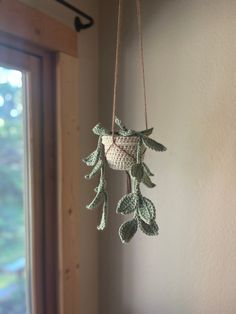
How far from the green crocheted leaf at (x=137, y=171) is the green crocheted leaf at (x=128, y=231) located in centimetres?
15

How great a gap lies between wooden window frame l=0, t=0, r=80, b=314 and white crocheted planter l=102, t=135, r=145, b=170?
0.37 meters

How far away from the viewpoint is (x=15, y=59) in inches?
43.7

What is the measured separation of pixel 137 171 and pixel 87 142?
585 millimetres

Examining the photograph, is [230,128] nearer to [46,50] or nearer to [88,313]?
[46,50]

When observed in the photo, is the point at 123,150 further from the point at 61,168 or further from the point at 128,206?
the point at 61,168

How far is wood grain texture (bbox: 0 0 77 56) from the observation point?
1004 mm

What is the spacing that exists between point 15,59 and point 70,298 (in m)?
0.97

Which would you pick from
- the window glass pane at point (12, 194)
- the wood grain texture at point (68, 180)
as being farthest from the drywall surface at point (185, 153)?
the window glass pane at point (12, 194)

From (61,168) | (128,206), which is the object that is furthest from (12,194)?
(128,206)

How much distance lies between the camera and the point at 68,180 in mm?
1283

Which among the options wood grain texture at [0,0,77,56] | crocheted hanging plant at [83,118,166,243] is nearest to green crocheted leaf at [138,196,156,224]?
crocheted hanging plant at [83,118,166,243]

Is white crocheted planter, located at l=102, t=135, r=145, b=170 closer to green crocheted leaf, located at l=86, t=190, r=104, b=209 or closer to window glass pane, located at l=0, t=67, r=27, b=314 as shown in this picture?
green crocheted leaf, located at l=86, t=190, r=104, b=209

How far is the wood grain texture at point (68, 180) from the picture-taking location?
4.12 feet

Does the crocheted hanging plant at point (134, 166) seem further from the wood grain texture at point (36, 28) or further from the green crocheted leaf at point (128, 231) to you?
the wood grain texture at point (36, 28)
